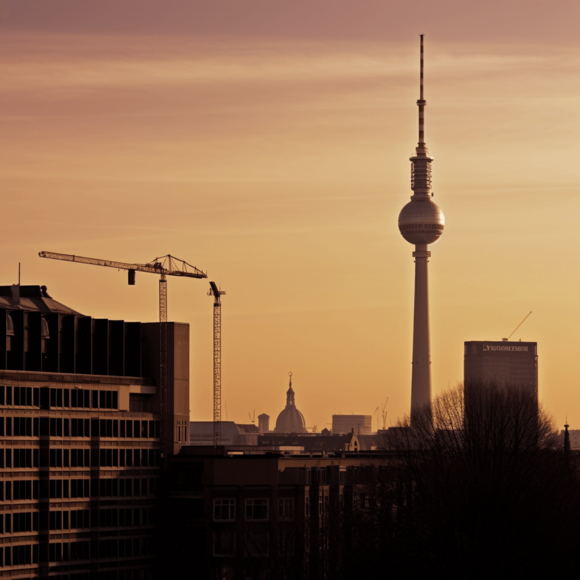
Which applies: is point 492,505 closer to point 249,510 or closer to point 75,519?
point 249,510

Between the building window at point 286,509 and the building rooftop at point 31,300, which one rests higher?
the building rooftop at point 31,300

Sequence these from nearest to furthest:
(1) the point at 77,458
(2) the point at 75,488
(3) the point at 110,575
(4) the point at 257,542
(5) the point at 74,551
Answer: (4) the point at 257,542
(5) the point at 74,551
(3) the point at 110,575
(2) the point at 75,488
(1) the point at 77,458

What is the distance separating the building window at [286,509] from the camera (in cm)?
15000

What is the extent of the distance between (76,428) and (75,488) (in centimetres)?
606

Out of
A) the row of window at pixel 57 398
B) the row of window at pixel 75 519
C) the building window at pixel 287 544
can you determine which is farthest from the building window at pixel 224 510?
the row of window at pixel 57 398

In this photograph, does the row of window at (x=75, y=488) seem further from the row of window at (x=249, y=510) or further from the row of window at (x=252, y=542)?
the row of window at (x=252, y=542)

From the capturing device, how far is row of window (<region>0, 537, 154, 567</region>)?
142500mm

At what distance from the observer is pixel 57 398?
491ft

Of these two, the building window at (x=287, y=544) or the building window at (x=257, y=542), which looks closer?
the building window at (x=287, y=544)

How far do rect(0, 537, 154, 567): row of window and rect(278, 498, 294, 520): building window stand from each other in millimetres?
14718

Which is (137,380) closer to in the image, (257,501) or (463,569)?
(257,501)

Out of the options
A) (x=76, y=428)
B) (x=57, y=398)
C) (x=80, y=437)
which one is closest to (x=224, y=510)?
(x=80, y=437)

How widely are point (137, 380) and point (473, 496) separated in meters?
55.0

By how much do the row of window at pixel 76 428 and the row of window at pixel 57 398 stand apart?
1528mm
